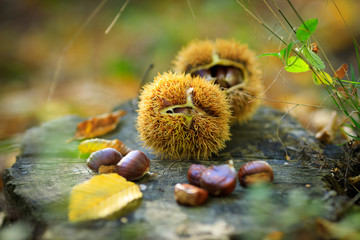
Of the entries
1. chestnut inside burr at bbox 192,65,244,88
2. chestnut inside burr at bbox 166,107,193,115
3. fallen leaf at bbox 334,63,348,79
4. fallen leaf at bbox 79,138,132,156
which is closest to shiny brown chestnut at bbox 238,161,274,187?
chestnut inside burr at bbox 166,107,193,115

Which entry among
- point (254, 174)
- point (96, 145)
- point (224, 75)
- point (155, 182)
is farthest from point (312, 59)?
point (96, 145)

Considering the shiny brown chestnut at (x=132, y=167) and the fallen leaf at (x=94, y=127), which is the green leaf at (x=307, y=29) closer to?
the shiny brown chestnut at (x=132, y=167)

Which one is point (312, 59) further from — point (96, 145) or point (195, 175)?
point (96, 145)

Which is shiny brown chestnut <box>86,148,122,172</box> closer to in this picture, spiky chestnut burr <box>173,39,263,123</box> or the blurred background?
spiky chestnut burr <box>173,39,263,123</box>

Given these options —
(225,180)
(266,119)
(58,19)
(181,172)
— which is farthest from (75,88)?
(225,180)

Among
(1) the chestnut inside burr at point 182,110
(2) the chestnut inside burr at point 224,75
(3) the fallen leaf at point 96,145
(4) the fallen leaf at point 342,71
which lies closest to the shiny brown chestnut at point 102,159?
(3) the fallen leaf at point 96,145

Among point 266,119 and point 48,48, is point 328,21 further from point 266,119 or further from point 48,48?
point 48,48
